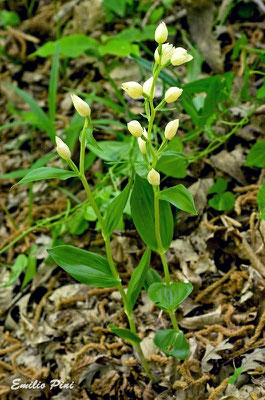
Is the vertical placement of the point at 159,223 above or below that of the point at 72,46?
below

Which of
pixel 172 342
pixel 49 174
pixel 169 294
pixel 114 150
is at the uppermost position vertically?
pixel 49 174

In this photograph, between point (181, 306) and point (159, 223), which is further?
point (181, 306)

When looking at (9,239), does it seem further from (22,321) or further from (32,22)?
(32,22)

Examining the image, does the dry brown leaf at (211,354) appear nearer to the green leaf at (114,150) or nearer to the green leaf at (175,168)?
the green leaf at (175,168)

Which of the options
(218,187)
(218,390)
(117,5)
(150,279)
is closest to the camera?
(218,390)

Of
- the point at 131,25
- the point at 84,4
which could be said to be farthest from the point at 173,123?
the point at 84,4

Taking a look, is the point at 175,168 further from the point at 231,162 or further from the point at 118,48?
the point at 118,48

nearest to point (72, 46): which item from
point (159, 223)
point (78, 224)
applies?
point (78, 224)

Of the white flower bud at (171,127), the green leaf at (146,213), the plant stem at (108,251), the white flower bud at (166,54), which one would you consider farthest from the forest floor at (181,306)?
the white flower bud at (166,54)
